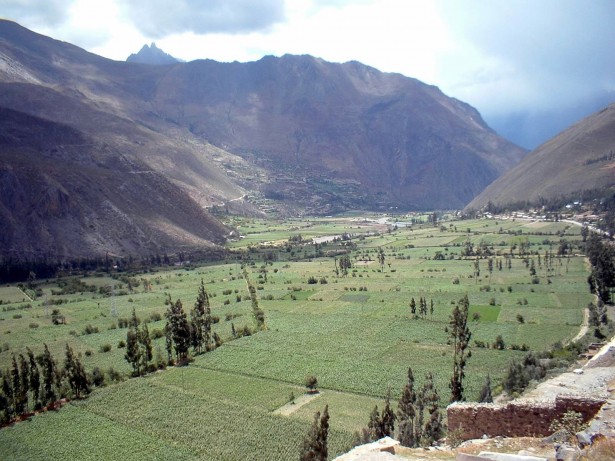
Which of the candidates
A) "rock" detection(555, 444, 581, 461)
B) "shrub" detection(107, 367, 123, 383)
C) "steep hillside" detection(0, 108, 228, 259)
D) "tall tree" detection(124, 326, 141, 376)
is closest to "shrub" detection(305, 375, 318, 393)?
"tall tree" detection(124, 326, 141, 376)

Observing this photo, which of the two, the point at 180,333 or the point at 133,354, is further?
the point at 180,333

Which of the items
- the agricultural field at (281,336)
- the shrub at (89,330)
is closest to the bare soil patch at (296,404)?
the agricultural field at (281,336)

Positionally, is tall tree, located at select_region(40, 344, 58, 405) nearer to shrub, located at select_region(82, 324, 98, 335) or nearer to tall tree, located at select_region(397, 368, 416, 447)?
shrub, located at select_region(82, 324, 98, 335)

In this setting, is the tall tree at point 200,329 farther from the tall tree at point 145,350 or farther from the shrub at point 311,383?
the shrub at point 311,383

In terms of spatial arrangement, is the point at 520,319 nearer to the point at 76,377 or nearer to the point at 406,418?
the point at 406,418

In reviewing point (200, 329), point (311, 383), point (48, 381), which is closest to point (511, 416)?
point (311, 383)

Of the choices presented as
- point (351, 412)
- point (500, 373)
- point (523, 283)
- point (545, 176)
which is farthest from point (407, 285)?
point (545, 176)
